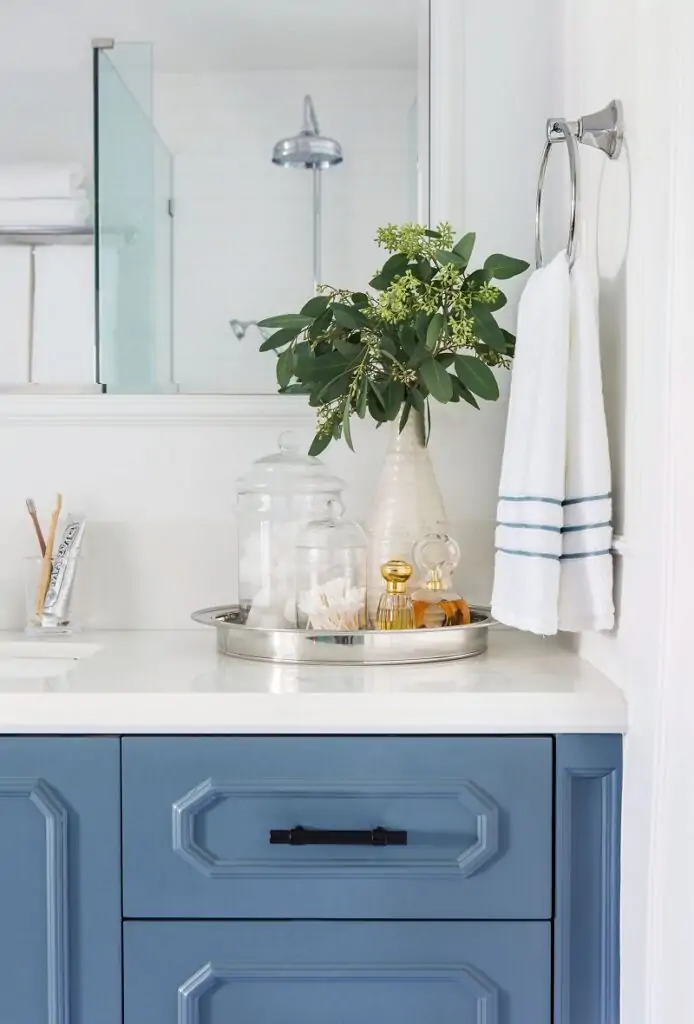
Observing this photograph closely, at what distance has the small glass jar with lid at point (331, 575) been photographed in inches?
49.5

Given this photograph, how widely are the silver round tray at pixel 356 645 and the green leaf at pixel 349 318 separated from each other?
41 centimetres

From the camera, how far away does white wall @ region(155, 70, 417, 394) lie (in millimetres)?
1552

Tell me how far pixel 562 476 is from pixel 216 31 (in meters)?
0.94

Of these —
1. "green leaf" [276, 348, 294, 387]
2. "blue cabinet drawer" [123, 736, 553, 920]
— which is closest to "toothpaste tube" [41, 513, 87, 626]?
"green leaf" [276, 348, 294, 387]

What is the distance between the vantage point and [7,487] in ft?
5.15

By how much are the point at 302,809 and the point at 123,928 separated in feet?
0.74

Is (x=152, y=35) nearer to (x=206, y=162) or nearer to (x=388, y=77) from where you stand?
(x=206, y=162)

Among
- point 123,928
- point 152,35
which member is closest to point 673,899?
point 123,928

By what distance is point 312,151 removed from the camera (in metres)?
1.55

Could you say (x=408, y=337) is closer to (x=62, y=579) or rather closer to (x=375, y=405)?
(x=375, y=405)

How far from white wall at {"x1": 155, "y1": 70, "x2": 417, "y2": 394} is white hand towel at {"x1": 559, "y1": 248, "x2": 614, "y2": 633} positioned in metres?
0.47

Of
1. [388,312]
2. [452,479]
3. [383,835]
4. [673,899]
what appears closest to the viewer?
[673,899]

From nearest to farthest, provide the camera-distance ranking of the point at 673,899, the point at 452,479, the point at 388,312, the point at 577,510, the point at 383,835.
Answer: the point at 673,899
the point at 383,835
the point at 577,510
the point at 388,312
the point at 452,479

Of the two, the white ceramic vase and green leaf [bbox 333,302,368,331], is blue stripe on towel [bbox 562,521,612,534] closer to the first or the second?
the white ceramic vase
